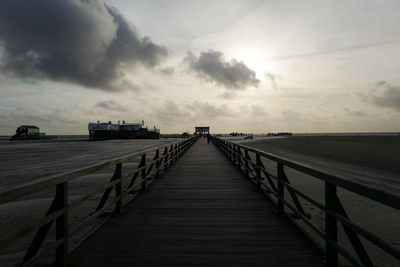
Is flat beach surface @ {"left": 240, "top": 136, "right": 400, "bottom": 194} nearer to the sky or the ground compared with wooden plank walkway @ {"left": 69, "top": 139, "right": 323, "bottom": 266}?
nearer to the ground

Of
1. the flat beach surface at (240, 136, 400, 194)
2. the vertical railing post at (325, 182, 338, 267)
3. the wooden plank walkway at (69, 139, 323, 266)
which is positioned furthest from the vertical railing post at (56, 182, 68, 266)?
the flat beach surface at (240, 136, 400, 194)

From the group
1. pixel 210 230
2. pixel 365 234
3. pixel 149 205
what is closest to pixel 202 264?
pixel 210 230

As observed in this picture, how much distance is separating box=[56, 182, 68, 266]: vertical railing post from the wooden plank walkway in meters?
0.18

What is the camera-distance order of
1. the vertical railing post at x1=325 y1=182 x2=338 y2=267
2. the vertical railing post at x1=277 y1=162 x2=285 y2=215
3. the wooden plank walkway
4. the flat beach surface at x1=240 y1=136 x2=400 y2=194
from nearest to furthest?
the vertical railing post at x1=325 y1=182 x2=338 y2=267, the wooden plank walkway, the vertical railing post at x1=277 y1=162 x2=285 y2=215, the flat beach surface at x1=240 y1=136 x2=400 y2=194

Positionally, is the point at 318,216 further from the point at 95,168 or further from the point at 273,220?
the point at 95,168

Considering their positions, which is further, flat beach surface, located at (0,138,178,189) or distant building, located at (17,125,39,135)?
distant building, located at (17,125,39,135)

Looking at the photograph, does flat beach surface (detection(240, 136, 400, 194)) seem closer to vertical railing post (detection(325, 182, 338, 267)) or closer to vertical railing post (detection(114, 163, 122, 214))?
vertical railing post (detection(325, 182, 338, 267))

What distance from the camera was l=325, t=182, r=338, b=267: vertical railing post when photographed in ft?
8.38

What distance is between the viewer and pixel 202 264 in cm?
284

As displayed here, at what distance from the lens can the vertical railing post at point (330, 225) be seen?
2553 mm

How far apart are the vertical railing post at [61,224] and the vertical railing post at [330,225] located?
300 centimetres

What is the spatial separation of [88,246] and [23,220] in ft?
10.8

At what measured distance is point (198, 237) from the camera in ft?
11.6

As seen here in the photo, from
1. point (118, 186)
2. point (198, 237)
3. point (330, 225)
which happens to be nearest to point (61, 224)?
point (118, 186)
